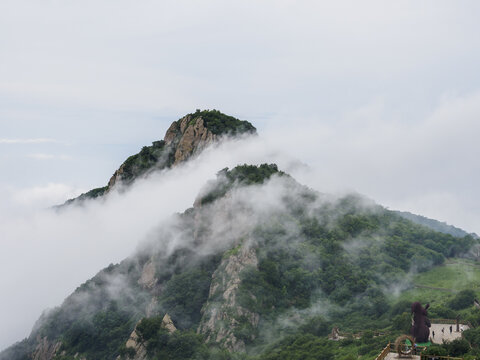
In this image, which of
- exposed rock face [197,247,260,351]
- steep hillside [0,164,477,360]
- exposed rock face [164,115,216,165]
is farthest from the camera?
exposed rock face [164,115,216,165]

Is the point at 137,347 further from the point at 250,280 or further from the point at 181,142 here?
the point at 181,142

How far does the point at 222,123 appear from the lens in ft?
442

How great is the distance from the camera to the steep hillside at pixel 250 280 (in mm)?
84125

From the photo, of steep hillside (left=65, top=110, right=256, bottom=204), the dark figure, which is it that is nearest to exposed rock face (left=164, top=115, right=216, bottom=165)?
steep hillside (left=65, top=110, right=256, bottom=204)

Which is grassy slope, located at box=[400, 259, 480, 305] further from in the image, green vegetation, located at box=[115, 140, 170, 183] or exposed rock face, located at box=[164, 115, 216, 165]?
green vegetation, located at box=[115, 140, 170, 183]

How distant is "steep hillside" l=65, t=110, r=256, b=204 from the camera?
13150 centimetres

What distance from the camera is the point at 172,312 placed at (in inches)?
3770

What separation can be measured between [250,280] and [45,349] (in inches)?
1944

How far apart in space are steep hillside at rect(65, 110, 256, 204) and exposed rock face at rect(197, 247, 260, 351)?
39.9 m

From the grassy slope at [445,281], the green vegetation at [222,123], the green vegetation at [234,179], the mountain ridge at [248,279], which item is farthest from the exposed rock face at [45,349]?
the grassy slope at [445,281]

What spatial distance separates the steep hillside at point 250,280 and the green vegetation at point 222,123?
15469 millimetres

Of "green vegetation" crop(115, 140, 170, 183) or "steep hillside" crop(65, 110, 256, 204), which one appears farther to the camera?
"green vegetation" crop(115, 140, 170, 183)

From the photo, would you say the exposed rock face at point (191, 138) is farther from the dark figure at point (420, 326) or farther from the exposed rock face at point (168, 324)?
the dark figure at point (420, 326)

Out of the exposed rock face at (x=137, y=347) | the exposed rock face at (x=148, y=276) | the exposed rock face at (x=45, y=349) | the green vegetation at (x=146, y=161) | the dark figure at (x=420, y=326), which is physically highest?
the green vegetation at (x=146, y=161)
